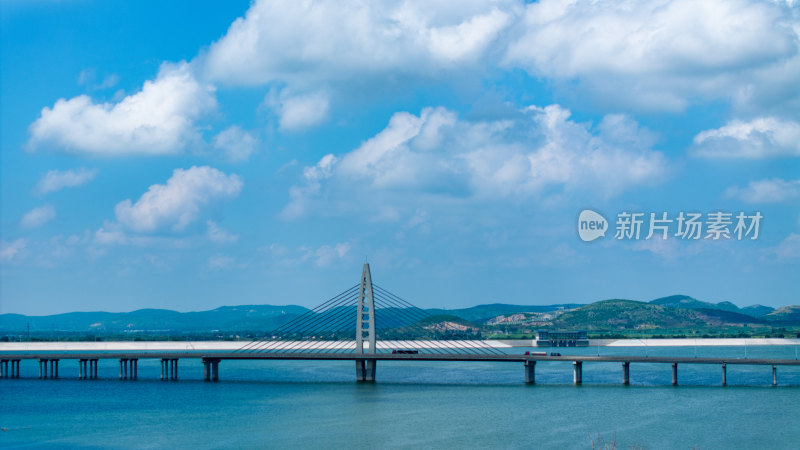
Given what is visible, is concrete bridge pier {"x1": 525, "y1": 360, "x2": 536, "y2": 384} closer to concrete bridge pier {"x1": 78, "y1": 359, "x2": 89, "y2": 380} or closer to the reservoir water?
the reservoir water

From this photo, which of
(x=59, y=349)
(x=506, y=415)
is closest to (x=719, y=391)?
(x=506, y=415)

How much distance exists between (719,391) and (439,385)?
81.3 ft

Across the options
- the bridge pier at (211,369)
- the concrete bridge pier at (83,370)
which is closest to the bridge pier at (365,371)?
the bridge pier at (211,369)

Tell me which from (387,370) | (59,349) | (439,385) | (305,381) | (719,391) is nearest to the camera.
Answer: (719,391)

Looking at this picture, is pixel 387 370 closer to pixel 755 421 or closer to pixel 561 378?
pixel 561 378

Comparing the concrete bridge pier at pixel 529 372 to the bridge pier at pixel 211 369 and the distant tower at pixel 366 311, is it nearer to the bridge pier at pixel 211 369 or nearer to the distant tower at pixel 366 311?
the distant tower at pixel 366 311

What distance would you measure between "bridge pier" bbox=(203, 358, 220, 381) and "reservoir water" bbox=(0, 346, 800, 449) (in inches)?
62.3

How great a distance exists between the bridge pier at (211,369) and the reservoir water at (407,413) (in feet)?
5.19

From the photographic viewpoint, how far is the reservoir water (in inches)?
2051

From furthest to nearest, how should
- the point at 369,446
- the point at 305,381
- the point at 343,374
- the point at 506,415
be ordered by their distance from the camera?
the point at 343,374 → the point at 305,381 → the point at 506,415 → the point at 369,446

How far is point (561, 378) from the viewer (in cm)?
9512

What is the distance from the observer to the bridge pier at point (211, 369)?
95000 millimetres

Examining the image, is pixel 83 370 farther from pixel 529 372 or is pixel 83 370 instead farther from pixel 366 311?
pixel 529 372

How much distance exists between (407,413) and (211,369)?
3870 centimetres
